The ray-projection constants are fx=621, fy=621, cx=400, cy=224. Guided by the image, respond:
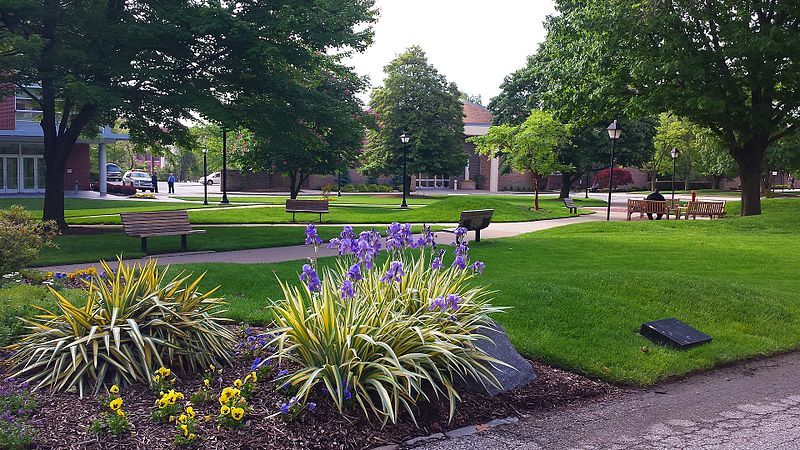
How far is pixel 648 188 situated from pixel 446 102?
34.8 m

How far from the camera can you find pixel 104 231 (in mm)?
17672

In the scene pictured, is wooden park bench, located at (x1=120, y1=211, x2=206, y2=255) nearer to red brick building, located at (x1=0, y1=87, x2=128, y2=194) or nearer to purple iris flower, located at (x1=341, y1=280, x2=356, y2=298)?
purple iris flower, located at (x1=341, y1=280, x2=356, y2=298)

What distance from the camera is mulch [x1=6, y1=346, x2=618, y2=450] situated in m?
3.91

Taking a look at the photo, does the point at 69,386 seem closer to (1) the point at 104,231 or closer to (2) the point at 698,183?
(1) the point at 104,231

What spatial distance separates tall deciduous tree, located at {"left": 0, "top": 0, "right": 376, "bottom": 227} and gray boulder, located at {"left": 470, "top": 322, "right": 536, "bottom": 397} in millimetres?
10917

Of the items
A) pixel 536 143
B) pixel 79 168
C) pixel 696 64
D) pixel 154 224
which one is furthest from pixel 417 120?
pixel 154 224

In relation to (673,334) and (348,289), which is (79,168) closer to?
(348,289)

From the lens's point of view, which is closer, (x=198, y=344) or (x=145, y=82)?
(x=198, y=344)

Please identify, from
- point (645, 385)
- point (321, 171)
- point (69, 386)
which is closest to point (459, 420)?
point (645, 385)

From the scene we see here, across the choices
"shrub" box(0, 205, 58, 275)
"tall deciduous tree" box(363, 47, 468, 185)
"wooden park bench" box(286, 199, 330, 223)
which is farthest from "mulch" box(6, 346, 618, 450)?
"tall deciduous tree" box(363, 47, 468, 185)

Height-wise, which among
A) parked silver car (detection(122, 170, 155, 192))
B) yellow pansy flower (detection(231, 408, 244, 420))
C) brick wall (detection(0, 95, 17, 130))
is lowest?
yellow pansy flower (detection(231, 408, 244, 420))

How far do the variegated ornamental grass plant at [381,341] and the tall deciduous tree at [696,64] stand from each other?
53.9 feet

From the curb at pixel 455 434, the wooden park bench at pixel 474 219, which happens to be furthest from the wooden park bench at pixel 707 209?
the curb at pixel 455 434

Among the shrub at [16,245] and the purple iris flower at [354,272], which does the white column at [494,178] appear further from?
the purple iris flower at [354,272]
